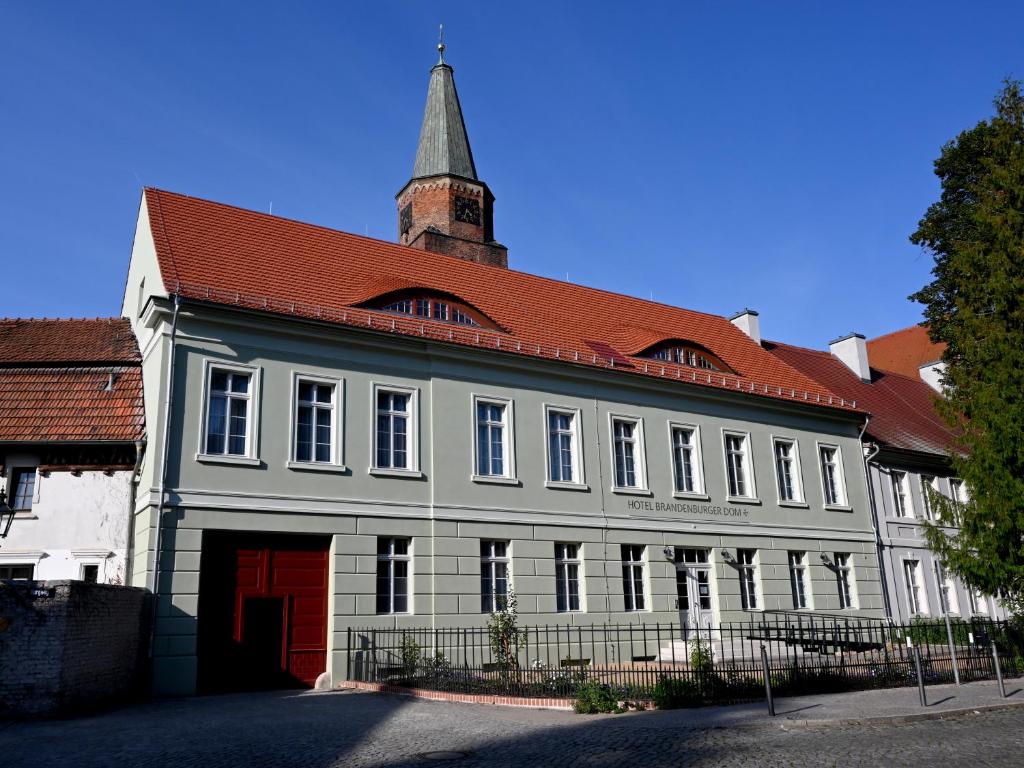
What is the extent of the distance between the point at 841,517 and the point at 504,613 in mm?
13146

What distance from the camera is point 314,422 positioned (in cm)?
1962

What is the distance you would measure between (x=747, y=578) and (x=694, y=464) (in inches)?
137

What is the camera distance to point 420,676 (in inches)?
658

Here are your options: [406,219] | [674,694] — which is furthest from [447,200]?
[674,694]

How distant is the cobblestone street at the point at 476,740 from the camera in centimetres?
926

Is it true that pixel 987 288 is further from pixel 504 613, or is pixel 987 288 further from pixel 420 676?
pixel 420 676

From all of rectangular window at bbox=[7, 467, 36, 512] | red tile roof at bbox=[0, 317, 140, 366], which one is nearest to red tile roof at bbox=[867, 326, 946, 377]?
red tile roof at bbox=[0, 317, 140, 366]

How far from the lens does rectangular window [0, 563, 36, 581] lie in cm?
1819

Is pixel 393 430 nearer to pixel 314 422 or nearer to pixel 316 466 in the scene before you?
pixel 314 422

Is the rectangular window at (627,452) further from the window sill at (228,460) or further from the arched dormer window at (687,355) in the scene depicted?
the window sill at (228,460)

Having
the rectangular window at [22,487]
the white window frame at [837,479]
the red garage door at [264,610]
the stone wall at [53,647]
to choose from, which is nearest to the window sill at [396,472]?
the red garage door at [264,610]

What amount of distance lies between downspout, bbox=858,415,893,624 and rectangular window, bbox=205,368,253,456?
776 inches

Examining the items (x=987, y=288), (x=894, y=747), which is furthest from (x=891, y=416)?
(x=894, y=747)

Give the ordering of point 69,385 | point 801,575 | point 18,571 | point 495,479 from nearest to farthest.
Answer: point 18,571
point 69,385
point 495,479
point 801,575
